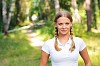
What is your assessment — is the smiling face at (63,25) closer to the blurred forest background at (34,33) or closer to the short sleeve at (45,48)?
the short sleeve at (45,48)

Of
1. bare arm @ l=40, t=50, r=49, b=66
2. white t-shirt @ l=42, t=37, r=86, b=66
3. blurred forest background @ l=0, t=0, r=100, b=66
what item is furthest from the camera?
blurred forest background @ l=0, t=0, r=100, b=66

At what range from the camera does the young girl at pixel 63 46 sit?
3584 mm

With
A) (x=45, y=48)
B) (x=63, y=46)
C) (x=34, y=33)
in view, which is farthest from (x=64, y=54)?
(x=34, y=33)

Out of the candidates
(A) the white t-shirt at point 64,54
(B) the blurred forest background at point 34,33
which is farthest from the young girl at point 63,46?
(B) the blurred forest background at point 34,33

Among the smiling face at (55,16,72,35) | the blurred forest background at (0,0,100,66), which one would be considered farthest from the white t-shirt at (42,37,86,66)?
the blurred forest background at (0,0,100,66)

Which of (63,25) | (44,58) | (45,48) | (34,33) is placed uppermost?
(63,25)

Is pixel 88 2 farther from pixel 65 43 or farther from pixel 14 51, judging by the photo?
pixel 65 43

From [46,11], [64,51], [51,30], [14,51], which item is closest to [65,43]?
[64,51]

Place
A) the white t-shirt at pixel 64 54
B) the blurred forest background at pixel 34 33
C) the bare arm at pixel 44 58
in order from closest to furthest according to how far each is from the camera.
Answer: the white t-shirt at pixel 64 54 → the bare arm at pixel 44 58 → the blurred forest background at pixel 34 33

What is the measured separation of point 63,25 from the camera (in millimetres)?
3639

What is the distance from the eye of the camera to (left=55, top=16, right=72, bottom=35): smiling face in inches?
143

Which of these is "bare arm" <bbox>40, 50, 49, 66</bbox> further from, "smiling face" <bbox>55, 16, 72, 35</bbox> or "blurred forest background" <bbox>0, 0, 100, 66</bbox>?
"blurred forest background" <bbox>0, 0, 100, 66</bbox>

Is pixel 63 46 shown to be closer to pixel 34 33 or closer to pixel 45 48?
pixel 45 48

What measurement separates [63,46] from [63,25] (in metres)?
0.23
